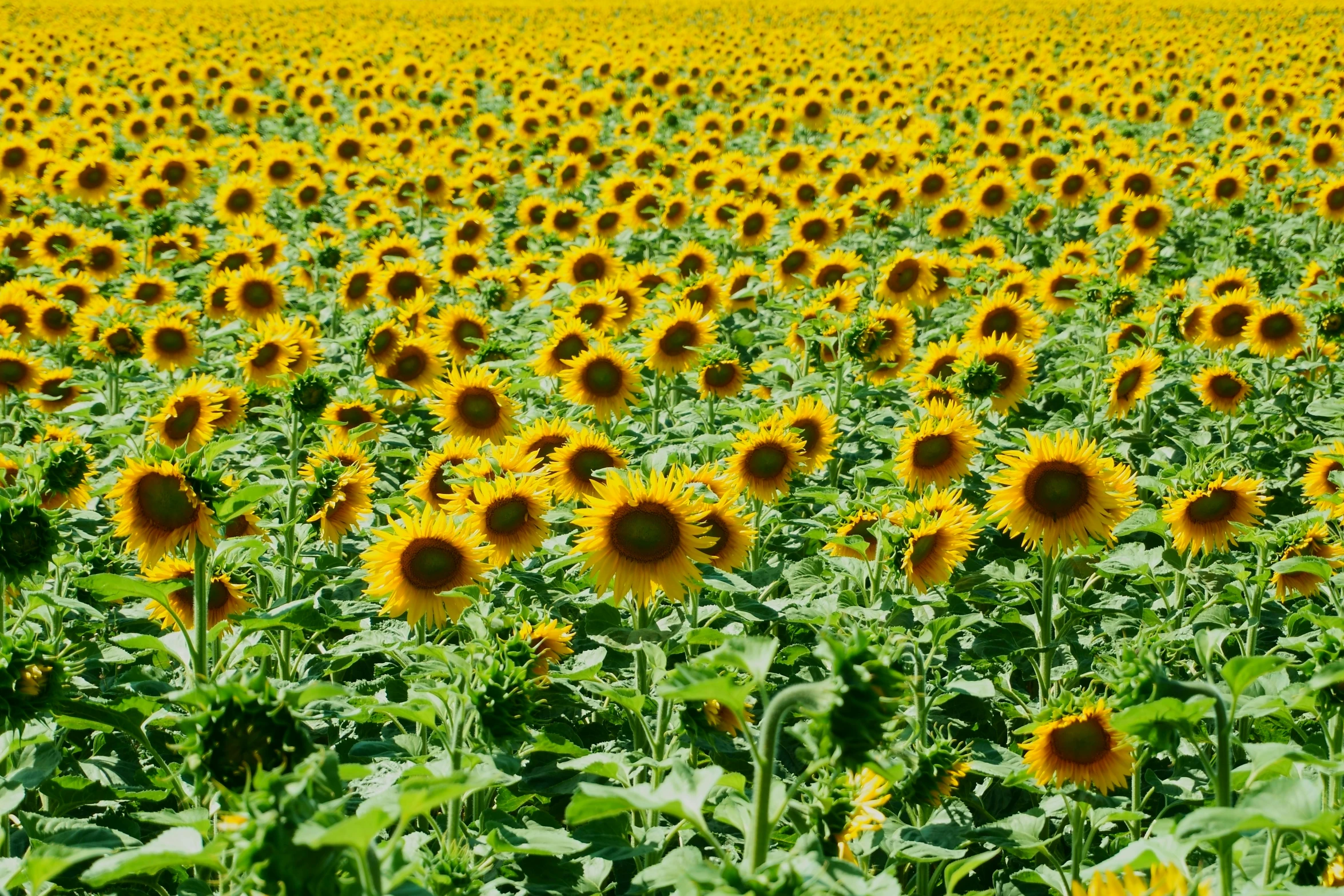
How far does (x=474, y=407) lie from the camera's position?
483cm

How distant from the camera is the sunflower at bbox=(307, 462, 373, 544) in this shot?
3994 mm

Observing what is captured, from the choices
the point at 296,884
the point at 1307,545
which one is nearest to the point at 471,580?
the point at 296,884

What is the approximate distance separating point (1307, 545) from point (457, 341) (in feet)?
13.9

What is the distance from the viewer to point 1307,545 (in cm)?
376

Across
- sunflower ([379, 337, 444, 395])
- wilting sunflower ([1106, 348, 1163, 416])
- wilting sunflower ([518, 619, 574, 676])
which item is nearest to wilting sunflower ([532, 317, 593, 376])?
sunflower ([379, 337, 444, 395])

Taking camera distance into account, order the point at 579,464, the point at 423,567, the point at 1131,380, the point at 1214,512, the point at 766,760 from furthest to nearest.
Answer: the point at 1131,380, the point at 579,464, the point at 1214,512, the point at 423,567, the point at 766,760

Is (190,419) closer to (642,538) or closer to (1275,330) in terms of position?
(642,538)

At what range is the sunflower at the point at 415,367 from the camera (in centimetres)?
571

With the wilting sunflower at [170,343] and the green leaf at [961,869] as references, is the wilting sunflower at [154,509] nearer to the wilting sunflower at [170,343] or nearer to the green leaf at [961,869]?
the green leaf at [961,869]

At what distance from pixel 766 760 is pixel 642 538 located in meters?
1.56

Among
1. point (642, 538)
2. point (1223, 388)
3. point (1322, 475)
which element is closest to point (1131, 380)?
point (1223, 388)

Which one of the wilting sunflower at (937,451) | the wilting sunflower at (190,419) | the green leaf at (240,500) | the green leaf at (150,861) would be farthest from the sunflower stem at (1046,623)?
the wilting sunflower at (190,419)

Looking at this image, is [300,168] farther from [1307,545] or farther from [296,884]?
[296,884]

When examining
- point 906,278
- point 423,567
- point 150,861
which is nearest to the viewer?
point 150,861
